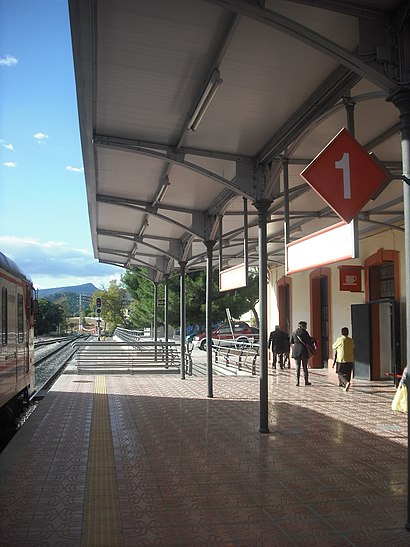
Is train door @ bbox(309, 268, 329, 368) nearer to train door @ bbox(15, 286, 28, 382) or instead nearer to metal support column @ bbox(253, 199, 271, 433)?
metal support column @ bbox(253, 199, 271, 433)

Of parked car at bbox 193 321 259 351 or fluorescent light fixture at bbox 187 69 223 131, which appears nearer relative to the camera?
fluorescent light fixture at bbox 187 69 223 131

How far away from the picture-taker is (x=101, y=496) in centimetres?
548

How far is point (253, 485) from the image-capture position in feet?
19.3

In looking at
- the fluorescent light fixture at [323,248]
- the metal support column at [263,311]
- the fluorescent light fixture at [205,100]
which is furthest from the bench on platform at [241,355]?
the fluorescent light fixture at [205,100]

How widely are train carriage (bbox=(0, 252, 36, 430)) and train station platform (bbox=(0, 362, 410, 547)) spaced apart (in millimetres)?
568

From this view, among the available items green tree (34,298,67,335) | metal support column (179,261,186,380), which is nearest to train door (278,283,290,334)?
metal support column (179,261,186,380)

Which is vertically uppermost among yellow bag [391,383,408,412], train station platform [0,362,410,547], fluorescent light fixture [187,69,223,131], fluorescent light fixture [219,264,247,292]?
fluorescent light fixture [187,69,223,131]

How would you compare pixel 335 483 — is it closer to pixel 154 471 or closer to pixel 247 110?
pixel 154 471

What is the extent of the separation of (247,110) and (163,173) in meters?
3.03

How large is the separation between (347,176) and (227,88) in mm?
2444

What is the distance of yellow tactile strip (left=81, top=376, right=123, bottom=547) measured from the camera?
4.51 meters

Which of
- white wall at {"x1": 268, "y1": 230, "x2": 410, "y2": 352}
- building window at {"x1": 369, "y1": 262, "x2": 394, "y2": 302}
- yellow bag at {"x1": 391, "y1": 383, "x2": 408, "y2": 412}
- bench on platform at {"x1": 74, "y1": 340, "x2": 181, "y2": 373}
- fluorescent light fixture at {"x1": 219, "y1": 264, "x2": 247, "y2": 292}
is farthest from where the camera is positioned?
bench on platform at {"x1": 74, "y1": 340, "x2": 181, "y2": 373}

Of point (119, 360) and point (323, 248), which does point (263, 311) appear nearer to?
point (323, 248)

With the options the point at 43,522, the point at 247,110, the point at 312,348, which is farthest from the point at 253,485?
the point at 312,348
